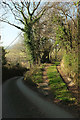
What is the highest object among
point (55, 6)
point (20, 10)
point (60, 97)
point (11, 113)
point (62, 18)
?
point (20, 10)

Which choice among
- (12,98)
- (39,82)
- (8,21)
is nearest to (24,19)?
(8,21)

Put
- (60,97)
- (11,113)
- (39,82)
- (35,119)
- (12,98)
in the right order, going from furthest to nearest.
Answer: (39,82)
(12,98)
(60,97)
(11,113)
(35,119)

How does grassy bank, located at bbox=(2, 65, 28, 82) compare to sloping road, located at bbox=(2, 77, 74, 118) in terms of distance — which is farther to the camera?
grassy bank, located at bbox=(2, 65, 28, 82)

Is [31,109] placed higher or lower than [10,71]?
lower

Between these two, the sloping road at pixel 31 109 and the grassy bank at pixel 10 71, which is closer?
the sloping road at pixel 31 109

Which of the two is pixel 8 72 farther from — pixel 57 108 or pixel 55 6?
pixel 57 108

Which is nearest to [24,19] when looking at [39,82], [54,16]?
[54,16]

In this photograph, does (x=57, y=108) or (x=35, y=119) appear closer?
(x=35, y=119)

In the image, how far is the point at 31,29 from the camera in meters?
11.1

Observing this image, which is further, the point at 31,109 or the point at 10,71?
the point at 10,71

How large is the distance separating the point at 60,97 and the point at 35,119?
4.78 ft

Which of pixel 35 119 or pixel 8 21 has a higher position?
pixel 8 21

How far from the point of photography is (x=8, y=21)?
1163cm

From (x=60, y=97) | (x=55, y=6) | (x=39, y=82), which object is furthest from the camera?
(x=55, y=6)
